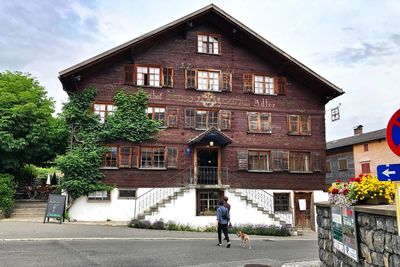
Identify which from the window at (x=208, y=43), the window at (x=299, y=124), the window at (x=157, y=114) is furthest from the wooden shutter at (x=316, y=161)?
the window at (x=157, y=114)

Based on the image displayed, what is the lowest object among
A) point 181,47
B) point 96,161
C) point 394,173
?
point 394,173

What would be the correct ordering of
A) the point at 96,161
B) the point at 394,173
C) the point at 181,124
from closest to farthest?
the point at 394,173, the point at 96,161, the point at 181,124

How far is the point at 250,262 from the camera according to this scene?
34.2 ft

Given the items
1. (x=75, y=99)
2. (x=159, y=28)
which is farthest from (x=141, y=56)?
(x=75, y=99)

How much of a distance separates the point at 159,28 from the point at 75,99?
654 centimetres

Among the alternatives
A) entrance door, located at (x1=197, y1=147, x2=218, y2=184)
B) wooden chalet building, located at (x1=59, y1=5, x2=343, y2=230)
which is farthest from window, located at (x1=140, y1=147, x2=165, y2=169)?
entrance door, located at (x1=197, y1=147, x2=218, y2=184)

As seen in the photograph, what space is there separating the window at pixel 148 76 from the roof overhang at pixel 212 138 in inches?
166

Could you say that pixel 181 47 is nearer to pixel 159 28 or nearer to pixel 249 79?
pixel 159 28

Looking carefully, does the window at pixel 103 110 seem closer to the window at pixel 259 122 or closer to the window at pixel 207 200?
the window at pixel 207 200

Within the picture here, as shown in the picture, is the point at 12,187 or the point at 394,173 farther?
the point at 12,187

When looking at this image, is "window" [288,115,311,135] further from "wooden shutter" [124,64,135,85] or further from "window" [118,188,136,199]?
"window" [118,188,136,199]

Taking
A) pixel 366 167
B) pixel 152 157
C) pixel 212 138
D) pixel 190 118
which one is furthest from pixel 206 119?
pixel 366 167

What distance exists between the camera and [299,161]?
2456 centimetres

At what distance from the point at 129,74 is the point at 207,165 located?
7.56m
